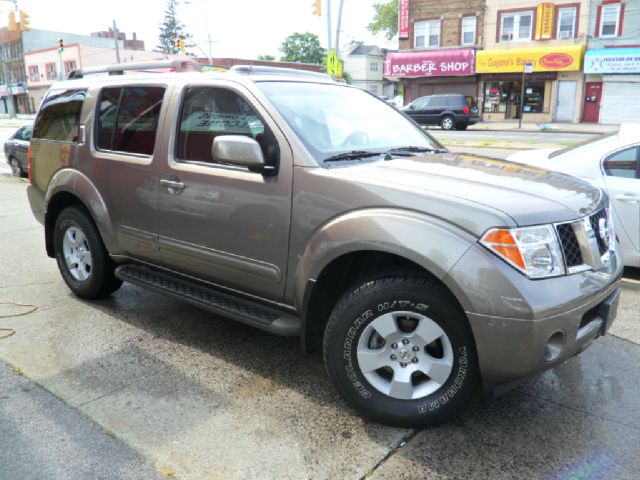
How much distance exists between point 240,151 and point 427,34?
1336 inches

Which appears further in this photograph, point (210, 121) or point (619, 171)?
point (619, 171)

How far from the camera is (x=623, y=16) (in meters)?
28.6

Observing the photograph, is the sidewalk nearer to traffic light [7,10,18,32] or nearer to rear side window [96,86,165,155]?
traffic light [7,10,18,32]

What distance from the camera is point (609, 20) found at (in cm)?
2903

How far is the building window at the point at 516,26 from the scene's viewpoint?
31.2m

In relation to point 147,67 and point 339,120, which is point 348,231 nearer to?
point 339,120

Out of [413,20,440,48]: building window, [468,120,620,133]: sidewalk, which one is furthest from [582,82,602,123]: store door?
[413,20,440,48]: building window

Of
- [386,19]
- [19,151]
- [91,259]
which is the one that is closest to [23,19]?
[19,151]

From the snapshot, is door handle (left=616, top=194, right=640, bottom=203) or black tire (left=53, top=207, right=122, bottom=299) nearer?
black tire (left=53, top=207, right=122, bottom=299)

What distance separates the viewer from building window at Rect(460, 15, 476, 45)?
32875 millimetres

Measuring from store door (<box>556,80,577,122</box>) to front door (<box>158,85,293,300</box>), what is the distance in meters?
31.0

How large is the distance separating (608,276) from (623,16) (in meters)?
31.3

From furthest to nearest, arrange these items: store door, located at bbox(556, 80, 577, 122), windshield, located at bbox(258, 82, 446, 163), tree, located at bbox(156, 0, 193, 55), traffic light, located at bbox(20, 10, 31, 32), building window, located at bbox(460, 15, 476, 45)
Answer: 1. tree, located at bbox(156, 0, 193, 55)
2. building window, located at bbox(460, 15, 476, 45)
3. store door, located at bbox(556, 80, 577, 122)
4. traffic light, located at bbox(20, 10, 31, 32)
5. windshield, located at bbox(258, 82, 446, 163)

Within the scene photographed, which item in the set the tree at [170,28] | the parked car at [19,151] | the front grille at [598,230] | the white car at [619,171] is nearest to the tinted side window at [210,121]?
the front grille at [598,230]
